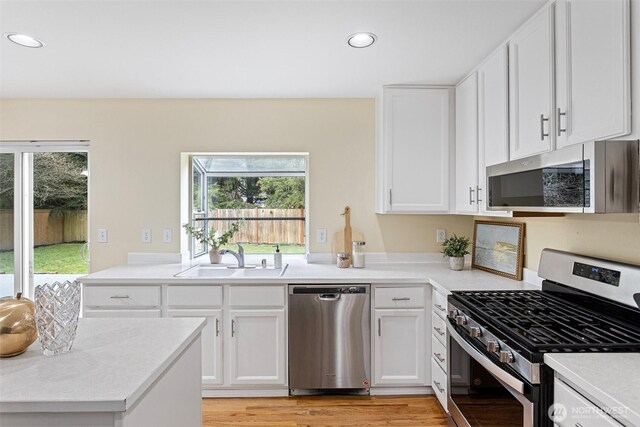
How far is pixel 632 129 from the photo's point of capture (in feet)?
3.91

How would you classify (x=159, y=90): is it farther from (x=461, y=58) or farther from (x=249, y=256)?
(x=461, y=58)

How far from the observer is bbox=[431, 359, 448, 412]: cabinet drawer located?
2.13 metres

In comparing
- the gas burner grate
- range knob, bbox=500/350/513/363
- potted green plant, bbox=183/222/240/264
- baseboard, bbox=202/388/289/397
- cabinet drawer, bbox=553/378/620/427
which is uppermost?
potted green plant, bbox=183/222/240/264

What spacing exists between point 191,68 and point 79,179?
5.21ft

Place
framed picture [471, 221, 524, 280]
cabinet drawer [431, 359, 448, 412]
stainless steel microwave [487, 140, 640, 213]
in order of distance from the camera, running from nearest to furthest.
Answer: stainless steel microwave [487, 140, 640, 213]
cabinet drawer [431, 359, 448, 412]
framed picture [471, 221, 524, 280]

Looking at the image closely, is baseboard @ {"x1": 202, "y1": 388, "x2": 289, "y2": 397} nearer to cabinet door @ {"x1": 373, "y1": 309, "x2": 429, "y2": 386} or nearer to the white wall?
cabinet door @ {"x1": 373, "y1": 309, "x2": 429, "y2": 386}

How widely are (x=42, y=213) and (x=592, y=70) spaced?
389 centimetres

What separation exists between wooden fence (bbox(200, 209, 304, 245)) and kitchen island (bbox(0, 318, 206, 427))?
1910 mm

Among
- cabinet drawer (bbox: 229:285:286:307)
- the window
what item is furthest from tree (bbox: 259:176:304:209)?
cabinet drawer (bbox: 229:285:286:307)

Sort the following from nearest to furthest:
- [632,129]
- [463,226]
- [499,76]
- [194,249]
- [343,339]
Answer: [632,129], [499,76], [343,339], [463,226], [194,249]

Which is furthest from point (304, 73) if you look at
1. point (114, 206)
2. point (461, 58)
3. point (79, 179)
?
point (79, 179)

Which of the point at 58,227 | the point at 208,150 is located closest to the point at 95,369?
the point at 208,150

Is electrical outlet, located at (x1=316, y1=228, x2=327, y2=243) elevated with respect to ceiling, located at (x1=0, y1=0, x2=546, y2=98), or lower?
lower

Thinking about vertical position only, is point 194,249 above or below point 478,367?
above
